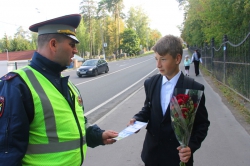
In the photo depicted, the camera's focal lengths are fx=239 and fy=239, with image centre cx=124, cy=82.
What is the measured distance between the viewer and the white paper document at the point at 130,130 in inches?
82.7

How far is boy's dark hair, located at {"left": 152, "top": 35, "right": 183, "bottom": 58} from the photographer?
87.8 inches

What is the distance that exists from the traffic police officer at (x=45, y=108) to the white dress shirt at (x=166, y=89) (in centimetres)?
79

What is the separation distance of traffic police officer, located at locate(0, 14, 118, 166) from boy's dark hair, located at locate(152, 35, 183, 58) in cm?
78

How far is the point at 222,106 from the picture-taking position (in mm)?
7578

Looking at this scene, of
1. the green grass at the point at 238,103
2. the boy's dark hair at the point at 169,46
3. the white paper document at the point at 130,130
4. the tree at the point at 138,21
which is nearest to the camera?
the white paper document at the point at 130,130

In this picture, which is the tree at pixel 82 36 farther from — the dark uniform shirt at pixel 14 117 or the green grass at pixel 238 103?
the dark uniform shirt at pixel 14 117

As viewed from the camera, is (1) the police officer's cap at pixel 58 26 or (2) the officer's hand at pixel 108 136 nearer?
(1) the police officer's cap at pixel 58 26

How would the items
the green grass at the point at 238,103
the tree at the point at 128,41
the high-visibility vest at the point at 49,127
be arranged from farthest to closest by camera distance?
1. the tree at the point at 128,41
2. the green grass at the point at 238,103
3. the high-visibility vest at the point at 49,127

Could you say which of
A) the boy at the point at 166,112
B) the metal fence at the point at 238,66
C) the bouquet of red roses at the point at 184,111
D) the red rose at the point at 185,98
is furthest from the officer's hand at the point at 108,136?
the metal fence at the point at 238,66

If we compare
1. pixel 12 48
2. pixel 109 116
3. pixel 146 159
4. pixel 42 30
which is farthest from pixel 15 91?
pixel 12 48

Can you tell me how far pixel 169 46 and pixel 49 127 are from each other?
1.28 metres

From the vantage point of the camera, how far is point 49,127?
1.64 m

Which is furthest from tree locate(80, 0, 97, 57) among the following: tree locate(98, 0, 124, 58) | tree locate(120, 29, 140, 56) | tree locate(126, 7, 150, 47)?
tree locate(126, 7, 150, 47)

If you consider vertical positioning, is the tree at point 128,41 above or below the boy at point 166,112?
above
